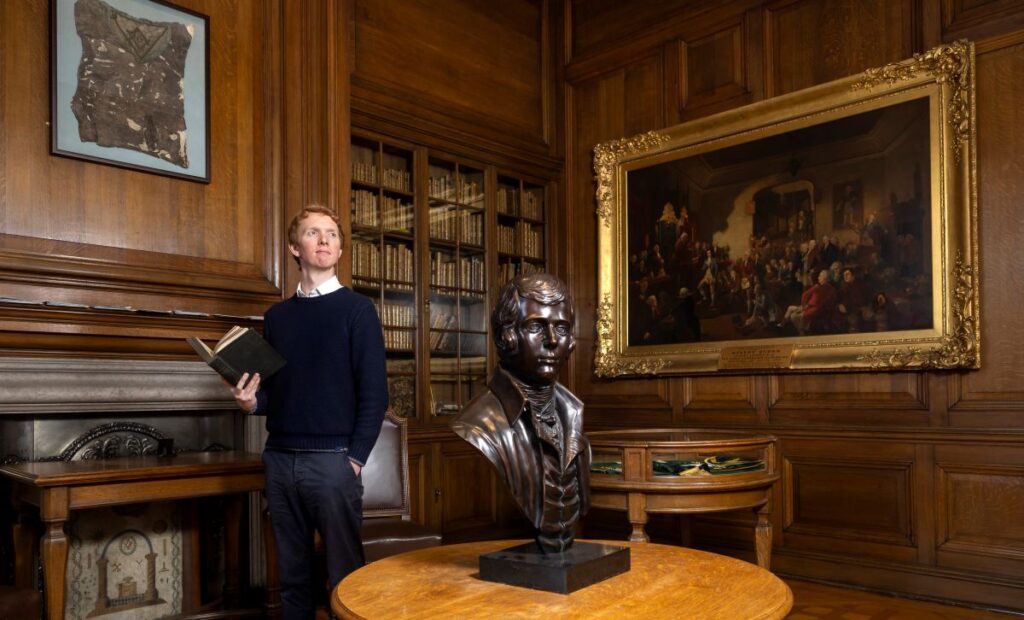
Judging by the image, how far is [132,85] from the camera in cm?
400

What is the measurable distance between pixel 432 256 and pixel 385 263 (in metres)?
0.44

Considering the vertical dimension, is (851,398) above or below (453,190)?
below

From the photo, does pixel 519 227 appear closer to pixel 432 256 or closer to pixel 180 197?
pixel 432 256

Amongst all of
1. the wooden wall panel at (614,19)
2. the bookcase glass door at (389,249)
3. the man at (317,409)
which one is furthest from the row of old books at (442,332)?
the man at (317,409)

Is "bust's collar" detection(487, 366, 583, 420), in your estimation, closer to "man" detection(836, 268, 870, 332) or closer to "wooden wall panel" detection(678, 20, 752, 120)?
"man" detection(836, 268, 870, 332)

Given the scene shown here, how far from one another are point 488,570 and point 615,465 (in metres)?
2.01

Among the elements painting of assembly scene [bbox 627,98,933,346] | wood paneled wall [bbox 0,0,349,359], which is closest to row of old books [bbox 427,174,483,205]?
painting of assembly scene [bbox 627,98,933,346]

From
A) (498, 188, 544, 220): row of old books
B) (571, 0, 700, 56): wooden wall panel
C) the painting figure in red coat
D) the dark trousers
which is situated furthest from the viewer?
(498, 188, 544, 220): row of old books

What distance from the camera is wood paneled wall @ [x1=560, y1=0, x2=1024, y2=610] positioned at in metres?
4.44

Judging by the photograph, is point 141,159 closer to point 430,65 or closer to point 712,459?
point 430,65

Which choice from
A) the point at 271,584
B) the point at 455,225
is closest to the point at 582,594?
the point at 271,584

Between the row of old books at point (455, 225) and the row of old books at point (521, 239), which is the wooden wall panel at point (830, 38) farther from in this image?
the row of old books at point (455, 225)

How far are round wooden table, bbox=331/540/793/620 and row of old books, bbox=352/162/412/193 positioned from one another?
3.75 m

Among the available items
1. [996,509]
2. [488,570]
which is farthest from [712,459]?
[488,570]
